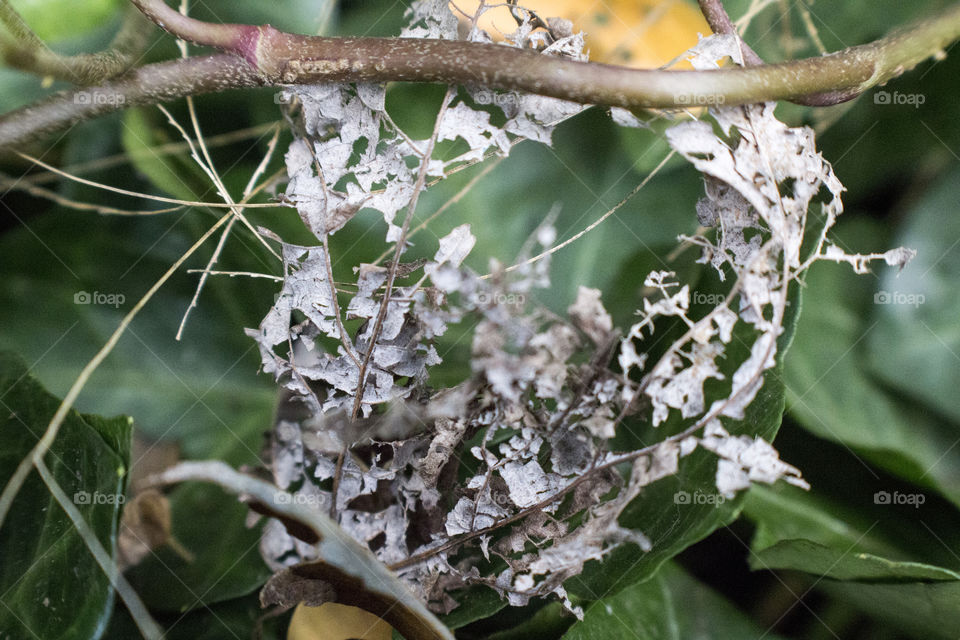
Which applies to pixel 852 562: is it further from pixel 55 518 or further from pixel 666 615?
pixel 55 518

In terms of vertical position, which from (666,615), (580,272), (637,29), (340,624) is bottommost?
(666,615)

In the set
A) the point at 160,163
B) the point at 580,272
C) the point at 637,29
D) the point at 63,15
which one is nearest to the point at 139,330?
the point at 160,163

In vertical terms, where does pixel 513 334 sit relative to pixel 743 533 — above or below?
above

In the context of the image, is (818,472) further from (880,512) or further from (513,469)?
(513,469)

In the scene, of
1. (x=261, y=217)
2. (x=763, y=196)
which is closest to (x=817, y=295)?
(x=763, y=196)

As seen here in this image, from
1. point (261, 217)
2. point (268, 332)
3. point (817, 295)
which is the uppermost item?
point (261, 217)

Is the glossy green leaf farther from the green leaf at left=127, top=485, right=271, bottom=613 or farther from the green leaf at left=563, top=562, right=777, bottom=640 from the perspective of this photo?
the green leaf at left=127, top=485, right=271, bottom=613

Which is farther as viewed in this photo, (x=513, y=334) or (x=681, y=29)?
(x=681, y=29)
